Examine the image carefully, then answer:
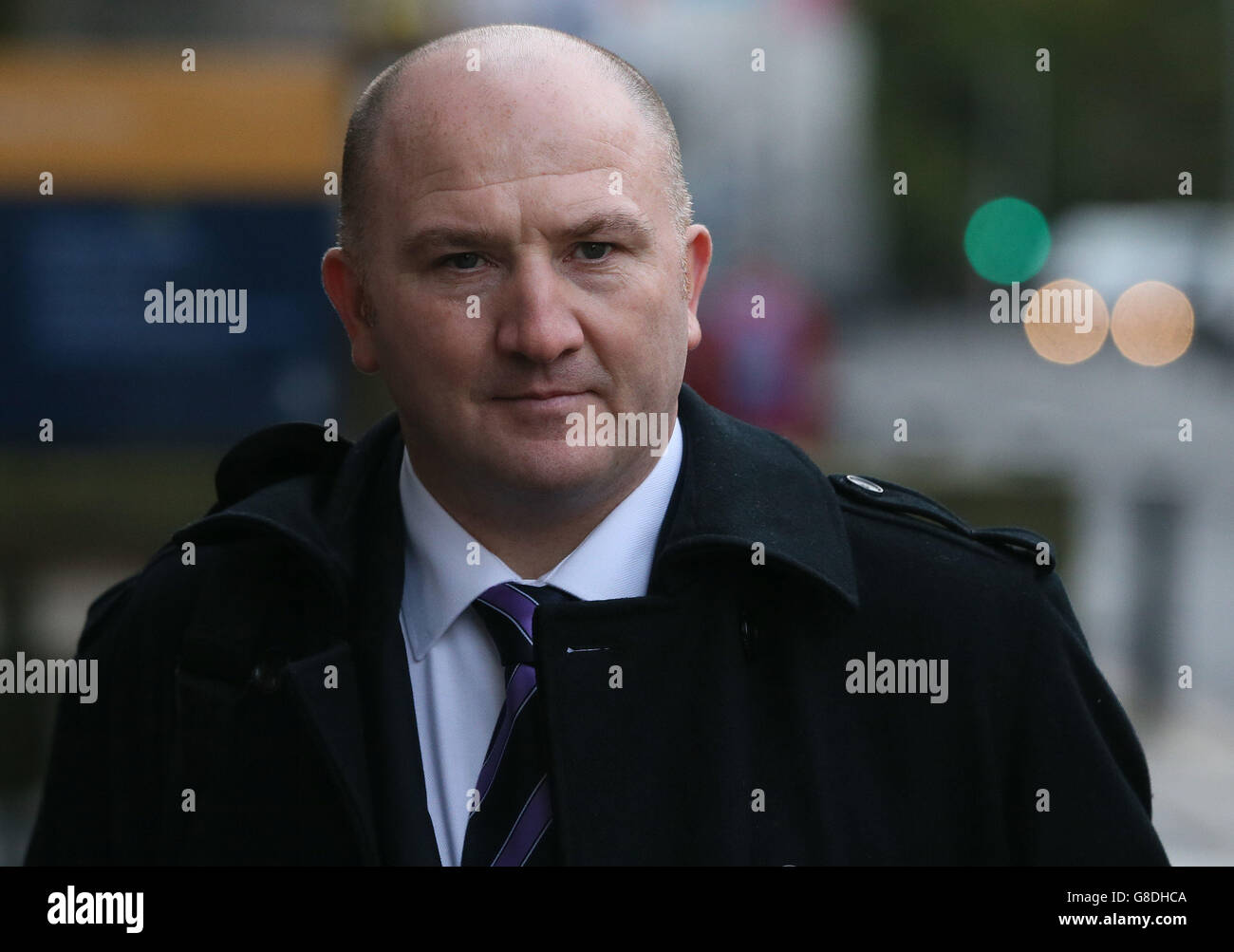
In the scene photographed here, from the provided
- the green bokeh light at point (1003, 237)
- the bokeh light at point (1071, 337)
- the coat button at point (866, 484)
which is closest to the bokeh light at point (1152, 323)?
the bokeh light at point (1071, 337)

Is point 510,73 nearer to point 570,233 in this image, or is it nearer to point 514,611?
point 570,233

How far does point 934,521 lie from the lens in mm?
2615

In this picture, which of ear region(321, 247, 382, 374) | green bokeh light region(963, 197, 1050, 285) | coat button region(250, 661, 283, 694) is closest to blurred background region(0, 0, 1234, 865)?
ear region(321, 247, 382, 374)

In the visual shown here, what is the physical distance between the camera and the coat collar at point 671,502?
2.45 meters

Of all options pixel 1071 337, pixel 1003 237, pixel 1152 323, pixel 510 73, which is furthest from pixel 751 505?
pixel 1003 237

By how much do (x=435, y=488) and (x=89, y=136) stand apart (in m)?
9.11

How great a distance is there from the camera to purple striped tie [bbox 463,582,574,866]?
2.36 meters

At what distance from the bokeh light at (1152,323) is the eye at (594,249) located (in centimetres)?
2847

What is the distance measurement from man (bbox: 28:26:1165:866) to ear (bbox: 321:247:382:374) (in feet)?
0.29

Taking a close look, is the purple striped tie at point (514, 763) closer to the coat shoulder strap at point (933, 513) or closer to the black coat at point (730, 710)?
the black coat at point (730, 710)

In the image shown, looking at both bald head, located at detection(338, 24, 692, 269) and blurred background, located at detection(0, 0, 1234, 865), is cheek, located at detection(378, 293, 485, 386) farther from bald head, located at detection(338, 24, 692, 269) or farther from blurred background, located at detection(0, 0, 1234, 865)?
blurred background, located at detection(0, 0, 1234, 865)

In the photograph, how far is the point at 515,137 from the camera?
7.84ft

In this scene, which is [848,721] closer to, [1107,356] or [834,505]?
[834,505]
